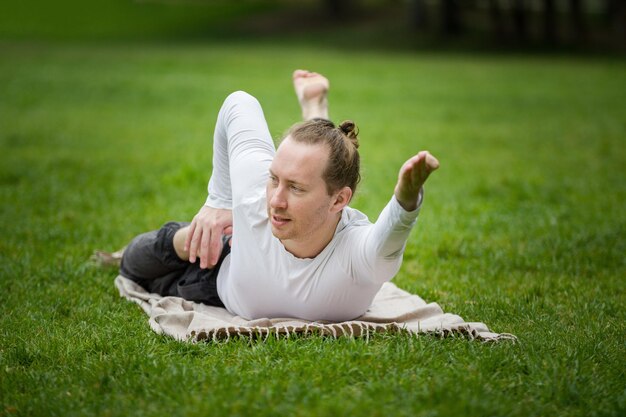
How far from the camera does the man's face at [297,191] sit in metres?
4.07

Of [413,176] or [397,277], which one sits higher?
[413,176]

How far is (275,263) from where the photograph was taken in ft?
14.3

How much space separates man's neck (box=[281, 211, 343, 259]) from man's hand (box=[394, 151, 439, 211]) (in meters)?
0.68

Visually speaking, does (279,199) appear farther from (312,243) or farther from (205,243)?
(205,243)

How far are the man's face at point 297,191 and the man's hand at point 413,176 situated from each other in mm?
570

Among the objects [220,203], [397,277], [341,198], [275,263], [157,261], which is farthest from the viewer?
[397,277]

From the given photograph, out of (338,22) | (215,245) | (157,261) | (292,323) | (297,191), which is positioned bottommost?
(338,22)

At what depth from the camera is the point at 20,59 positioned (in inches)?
1010

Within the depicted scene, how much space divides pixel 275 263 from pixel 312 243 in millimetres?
250

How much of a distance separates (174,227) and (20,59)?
22616mm

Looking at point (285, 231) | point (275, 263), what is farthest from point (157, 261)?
point (285, 231)

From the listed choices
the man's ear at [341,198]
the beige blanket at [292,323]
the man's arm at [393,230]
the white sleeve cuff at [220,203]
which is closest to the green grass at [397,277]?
the beige blanket at [292,323]

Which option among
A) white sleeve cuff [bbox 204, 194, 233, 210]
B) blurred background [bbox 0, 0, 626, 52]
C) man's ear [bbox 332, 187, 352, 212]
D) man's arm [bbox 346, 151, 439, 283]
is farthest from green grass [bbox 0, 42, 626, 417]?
blurred background [bbox 0, 0, 626, 52]

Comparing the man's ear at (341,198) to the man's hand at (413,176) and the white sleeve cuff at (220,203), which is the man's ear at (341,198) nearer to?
the man's hand at (413,176)
